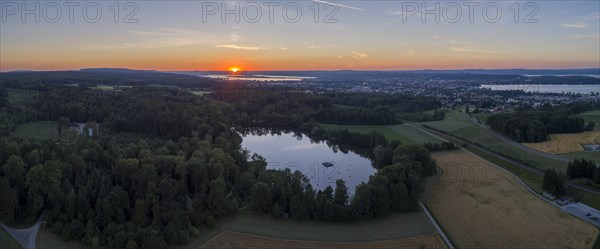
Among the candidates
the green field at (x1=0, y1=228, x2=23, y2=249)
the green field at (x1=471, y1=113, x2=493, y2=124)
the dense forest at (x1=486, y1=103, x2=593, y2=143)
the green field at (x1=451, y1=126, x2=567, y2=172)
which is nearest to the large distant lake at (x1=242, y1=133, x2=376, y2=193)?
the green field at (x1=451, y1=126, x2=567, y2=172)

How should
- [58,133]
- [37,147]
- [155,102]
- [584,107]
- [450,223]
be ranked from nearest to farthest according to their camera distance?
[450,223] → [37,147] → [58,133] → [155,102] → [584,107]

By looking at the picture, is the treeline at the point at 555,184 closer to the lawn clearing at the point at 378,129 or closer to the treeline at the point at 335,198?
the treeline at the point at 335,198

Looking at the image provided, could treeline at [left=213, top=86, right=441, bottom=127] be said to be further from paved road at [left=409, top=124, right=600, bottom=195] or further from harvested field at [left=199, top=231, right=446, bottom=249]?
harvested field at [left=199, top=231, right=446, bottom=249]

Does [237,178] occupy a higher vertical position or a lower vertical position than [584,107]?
lower

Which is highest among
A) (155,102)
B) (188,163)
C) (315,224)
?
(155,102)

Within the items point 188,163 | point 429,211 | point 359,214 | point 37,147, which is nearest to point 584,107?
point 429,211

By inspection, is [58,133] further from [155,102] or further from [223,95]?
[223,95]

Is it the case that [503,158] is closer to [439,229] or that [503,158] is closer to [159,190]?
[439,229]
